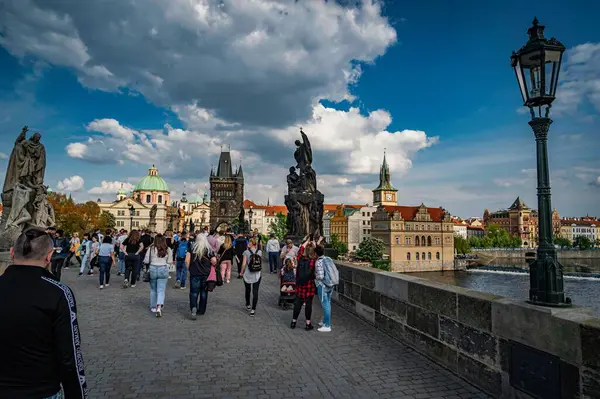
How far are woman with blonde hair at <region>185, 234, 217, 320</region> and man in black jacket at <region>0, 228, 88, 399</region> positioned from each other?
5393 millimetres

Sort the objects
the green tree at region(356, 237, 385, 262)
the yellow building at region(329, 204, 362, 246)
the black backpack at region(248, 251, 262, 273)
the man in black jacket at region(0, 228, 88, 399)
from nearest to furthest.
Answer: the man in black jacket at region(0, 228, 88, 399), the black backpack at region(248, 251, 262, 273), the green tree at region(356, 237, 385, 262), the yellow building at region(329, 204, 362, 246)

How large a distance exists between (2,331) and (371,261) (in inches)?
2458

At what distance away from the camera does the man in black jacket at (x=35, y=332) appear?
1.98m

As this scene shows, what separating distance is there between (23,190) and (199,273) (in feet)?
19.8

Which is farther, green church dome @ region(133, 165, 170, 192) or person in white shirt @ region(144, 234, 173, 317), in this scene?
green church dome @ region(133, 165, 170, 192)

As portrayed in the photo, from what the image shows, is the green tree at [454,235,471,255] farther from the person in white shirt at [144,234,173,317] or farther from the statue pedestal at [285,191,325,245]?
the person in white shirt at [144,234,173,317]

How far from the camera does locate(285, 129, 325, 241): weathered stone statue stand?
14953mm

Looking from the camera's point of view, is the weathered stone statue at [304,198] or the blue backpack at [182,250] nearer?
A: the blue backpack at [182,250]

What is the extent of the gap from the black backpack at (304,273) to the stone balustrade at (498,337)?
1.34 m

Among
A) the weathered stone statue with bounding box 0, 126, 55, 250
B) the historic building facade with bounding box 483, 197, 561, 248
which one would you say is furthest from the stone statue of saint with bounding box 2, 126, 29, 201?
the historic building facade with bounding box 483, 197, 561, 248

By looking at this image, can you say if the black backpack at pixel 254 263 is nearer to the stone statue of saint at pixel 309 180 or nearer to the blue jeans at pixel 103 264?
the blue jeans at pixel 103 264

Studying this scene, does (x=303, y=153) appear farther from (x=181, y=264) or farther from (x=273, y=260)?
(x=181, y=264)

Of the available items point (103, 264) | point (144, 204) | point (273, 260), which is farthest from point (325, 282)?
point (144, 204)

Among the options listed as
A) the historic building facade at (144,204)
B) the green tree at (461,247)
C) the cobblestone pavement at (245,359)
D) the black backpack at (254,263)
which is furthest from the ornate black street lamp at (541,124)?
the historic building facade at (144,204)
